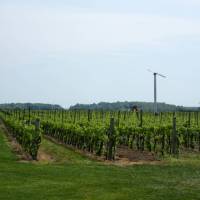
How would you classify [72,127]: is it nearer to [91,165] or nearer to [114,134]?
[114,134]

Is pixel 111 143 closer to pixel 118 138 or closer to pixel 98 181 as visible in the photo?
pixel 118 138

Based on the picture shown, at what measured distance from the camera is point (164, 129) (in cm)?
2627

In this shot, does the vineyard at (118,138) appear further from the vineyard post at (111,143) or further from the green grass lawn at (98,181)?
the green grass lawn at (98,181)

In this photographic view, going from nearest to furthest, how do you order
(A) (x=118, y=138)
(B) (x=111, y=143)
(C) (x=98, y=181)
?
(C) (x=98, y=181) < (B) (x=111, y=143) < (A) (x=118, y=138)

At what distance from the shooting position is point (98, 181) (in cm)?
1425

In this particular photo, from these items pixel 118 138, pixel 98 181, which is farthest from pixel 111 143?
pixel 98 181

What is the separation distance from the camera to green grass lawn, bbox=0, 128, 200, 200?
12.2 metres

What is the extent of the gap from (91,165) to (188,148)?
34.8 ft

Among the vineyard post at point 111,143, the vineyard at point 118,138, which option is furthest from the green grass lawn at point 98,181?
the vineyard at point 118,138

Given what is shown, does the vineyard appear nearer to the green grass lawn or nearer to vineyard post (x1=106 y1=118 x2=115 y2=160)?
vineyard post (x1=106 y1=118 x2=115 y2=160)

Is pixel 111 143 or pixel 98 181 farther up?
pixel 111 143

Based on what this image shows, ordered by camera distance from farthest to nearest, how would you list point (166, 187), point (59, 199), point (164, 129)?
→ point (164, 129)
point (166, 187)
point (59, 199)

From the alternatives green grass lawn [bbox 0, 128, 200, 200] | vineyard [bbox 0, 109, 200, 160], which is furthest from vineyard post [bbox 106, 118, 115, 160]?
green grass lawn [bbox 0, 128, 200, 200]

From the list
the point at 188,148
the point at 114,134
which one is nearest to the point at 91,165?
the point at 114,134
